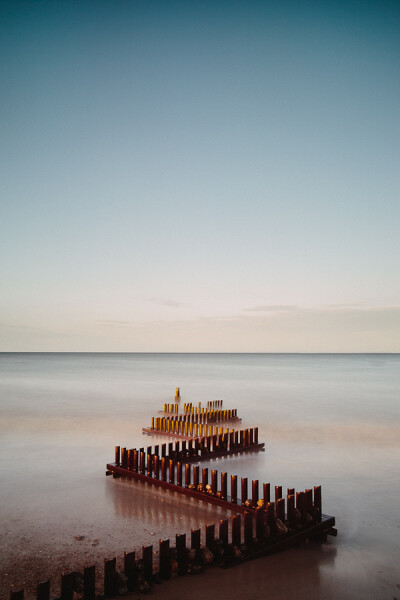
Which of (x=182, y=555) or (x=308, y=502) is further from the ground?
(x=308, y=502)

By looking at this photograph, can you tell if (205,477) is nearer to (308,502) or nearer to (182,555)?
(308,502)

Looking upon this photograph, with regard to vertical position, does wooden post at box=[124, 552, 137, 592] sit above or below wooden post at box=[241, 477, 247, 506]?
below

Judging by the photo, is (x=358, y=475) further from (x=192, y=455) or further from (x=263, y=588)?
(x=263, y=588)

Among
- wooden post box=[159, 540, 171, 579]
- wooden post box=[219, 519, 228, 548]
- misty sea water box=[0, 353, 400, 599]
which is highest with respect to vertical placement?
wooden post box=[219, 519, 228, 548]

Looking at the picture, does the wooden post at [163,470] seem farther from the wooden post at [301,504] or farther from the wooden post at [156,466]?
the wooden post at [301,504]

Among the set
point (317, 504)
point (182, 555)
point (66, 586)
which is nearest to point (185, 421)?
point (317, 504)

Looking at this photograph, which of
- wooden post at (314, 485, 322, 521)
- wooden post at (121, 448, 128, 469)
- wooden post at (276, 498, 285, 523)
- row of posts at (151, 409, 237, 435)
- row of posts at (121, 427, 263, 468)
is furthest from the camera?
row of posts at (151, 409, 237, 435)

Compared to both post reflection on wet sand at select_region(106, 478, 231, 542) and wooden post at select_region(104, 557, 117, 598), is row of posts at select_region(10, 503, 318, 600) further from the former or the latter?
post reflection on wet sand at select_region(106, 478, 231, 542)

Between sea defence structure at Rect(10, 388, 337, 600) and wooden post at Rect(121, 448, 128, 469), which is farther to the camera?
wooden post at Rect(121, 448, 128, 469)

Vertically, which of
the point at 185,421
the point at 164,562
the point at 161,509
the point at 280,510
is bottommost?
the point at 161,509

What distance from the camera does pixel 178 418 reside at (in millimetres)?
24609

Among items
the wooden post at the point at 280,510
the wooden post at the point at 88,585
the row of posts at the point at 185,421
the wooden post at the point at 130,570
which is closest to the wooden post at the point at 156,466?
the wooden post at the point at 280,510

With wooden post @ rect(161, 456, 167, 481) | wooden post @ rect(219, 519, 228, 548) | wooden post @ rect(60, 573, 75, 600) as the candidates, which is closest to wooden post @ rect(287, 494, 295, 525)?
wooden post @ rect(219, 519, 228, 548)

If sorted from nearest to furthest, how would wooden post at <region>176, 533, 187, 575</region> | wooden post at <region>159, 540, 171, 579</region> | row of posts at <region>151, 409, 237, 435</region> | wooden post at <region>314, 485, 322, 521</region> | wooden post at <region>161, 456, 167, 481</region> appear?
wooden post at <region>159, 540, 171, 579</region>
wooden post at <region>176, 533, 187, 575</region>
wooden post at <region>314, 485, 322, 521</region>
wooden post at <region>161, 456, 167, 481</region>
row of posts at <region>151, 409, 237, 435</region>
